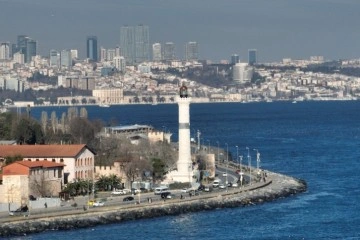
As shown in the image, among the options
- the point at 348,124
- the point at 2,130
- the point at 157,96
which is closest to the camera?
the point at 2,130

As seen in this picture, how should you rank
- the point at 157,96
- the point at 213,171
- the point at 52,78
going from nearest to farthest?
the point at 213,171 < the point at 157,96 < the point at 52,78

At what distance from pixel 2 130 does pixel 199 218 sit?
42.8ft

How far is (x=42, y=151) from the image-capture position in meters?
30.8

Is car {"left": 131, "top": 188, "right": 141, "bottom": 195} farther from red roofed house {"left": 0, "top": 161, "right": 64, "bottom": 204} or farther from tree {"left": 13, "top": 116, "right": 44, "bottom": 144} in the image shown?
tree {"left": 13, "top": 116, "right": 44, "bottom": 144}

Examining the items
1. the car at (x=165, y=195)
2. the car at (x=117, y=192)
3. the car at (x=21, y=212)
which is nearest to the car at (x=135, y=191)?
the car at (x=117, y=192)

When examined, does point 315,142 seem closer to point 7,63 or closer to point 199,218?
point 199,218

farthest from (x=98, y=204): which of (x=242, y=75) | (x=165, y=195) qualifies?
(x=242, y=75)

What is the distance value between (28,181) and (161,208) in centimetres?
293

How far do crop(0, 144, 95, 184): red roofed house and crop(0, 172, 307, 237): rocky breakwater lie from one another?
10.7ft

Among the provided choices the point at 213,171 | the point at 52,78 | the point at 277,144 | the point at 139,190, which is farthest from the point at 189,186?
the point at 52,78

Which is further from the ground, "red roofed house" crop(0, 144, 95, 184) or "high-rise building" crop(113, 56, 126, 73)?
"high-rise building" crop(113, 56, 126, 73)

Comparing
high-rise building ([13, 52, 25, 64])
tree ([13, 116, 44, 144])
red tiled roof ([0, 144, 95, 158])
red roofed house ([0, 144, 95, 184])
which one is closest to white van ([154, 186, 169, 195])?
red roofed house ([0, 144, 95, 184])

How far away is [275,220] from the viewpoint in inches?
1016

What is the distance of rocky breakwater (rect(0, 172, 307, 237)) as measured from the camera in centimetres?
2417
